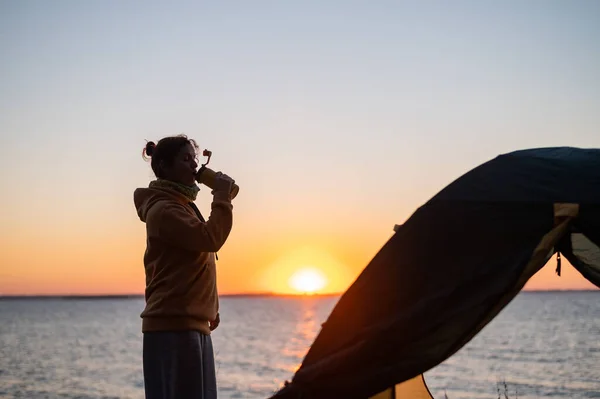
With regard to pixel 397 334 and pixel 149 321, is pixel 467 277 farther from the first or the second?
pixel 149 321

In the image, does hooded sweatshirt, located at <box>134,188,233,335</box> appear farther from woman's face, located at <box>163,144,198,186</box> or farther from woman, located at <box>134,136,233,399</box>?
woman's face, located at <box>163,144,198,186</box>

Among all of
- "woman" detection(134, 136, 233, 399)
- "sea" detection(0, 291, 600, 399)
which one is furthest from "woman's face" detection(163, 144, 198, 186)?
"sea" detection(0, 291, 600, 399)

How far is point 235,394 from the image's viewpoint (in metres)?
20.6

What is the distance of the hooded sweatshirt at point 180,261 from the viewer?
13.6 ft

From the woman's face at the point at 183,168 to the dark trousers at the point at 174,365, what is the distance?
857mm

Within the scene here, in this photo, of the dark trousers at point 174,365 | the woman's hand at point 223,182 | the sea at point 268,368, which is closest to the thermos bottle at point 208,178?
the woman's hand at point 223,182

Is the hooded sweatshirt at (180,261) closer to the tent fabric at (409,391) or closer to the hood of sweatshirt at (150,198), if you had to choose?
the hood of sweatshirt at (150,198)

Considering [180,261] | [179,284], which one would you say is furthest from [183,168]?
[179,284]

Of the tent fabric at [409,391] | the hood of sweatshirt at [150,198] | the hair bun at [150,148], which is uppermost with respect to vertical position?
the hair bun at [150,148]

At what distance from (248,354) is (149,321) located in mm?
31292

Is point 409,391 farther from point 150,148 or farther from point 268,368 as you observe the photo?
point 268,368

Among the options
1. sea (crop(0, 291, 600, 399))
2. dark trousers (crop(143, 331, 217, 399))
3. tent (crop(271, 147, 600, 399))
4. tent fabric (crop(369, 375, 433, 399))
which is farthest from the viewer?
sea (crop(0, 291, 600, 399))

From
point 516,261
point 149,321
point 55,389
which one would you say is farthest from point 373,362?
point 55,389

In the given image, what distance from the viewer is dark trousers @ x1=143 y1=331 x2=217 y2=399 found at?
412cm
